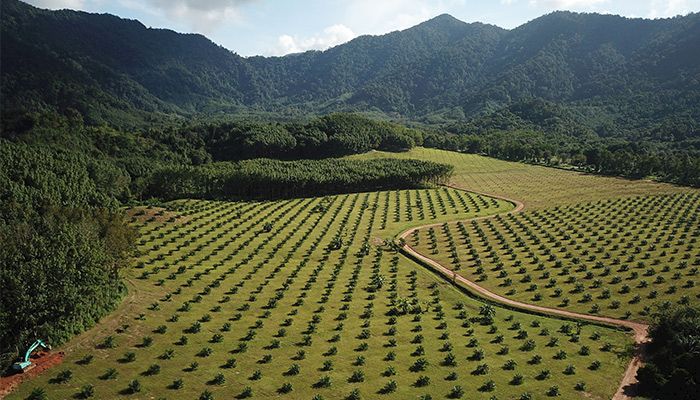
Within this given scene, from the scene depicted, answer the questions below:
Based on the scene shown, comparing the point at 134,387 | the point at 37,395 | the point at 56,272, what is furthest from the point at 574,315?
the point at 56,272

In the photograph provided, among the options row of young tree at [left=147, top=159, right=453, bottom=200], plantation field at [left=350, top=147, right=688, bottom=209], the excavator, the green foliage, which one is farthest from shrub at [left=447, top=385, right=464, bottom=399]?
row of young tree at [left=147, top=159, right=453, bottom=200]

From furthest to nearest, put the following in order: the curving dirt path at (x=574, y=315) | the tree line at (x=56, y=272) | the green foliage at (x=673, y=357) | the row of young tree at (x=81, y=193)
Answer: the row of young tree at (x=81, y=193) → the tree line at (x=56, y=272) → the curving dirt path at (x=574, y=315) → the green foliage at (x=673, y=357)

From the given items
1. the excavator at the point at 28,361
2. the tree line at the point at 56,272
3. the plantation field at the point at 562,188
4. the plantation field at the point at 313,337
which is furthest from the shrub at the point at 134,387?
the plantation field at the point at 562,188

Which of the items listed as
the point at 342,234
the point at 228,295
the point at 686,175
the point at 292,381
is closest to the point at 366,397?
the point at 292,381

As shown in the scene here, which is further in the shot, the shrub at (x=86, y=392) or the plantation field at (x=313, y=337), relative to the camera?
the plantation field at (x=313, y=337)

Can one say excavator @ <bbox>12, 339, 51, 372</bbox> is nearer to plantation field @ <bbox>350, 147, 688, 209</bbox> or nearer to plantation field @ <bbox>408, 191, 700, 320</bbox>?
plantation field @ <bbox>408, 191, 700, 320</bbox>

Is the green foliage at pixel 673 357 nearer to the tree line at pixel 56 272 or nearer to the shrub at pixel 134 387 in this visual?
the shrub at pixel 134 387
